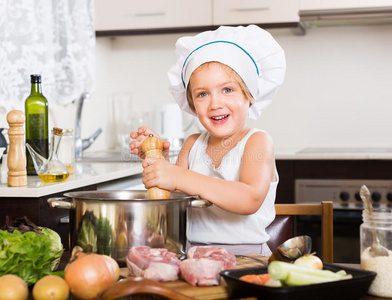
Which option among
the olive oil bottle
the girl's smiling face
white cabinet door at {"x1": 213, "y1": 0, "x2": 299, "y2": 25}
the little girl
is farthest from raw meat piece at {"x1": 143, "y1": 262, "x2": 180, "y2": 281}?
white cabinet door at {"x1": 213, "y1": 0, "x2": 299, "y2": 25}

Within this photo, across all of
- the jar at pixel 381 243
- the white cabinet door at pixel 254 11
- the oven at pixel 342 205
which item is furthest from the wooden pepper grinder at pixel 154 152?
the white cabinet door at pixel 254 11

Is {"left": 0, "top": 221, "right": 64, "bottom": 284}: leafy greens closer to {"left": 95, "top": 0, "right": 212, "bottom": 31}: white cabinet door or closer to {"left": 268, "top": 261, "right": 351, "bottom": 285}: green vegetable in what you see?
{"left": 268, "top": 261, "right": 351, "bottom": 285}: green vegetable

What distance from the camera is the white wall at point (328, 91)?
2.78 metres

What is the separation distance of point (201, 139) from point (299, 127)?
1553mm

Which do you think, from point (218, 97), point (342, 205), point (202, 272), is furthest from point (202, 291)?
point (342, 205)

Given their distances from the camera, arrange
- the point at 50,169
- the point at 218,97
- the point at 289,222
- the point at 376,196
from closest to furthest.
A: the point at 218,97 → the point at 289,222 → the point at 50,169 → the point at 376,196

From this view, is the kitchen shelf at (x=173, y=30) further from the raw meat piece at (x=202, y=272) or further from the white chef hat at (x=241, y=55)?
the raw meat piece at (x=202, y=272)

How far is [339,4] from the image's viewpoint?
2459 millimetres

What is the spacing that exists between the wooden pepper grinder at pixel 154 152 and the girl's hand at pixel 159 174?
0.04 feet

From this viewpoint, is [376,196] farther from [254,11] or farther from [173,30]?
[173,30]

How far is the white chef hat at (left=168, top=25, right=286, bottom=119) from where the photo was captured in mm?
1208

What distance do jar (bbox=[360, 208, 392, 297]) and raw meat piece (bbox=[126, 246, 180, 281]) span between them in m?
0.26

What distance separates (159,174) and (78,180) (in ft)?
2.07

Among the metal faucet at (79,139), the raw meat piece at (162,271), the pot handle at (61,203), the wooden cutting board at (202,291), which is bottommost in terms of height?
the wooden cutting board at (202,291)
